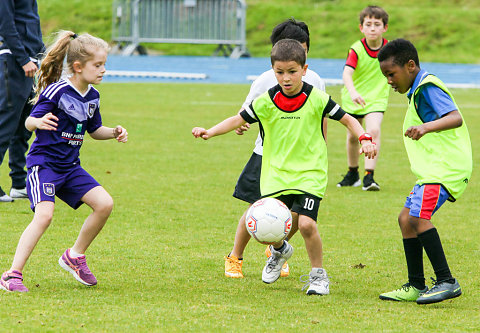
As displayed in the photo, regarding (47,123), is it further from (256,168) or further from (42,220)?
(256,168)

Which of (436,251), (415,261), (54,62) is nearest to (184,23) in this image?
(54,62)

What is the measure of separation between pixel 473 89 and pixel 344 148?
1351 cm

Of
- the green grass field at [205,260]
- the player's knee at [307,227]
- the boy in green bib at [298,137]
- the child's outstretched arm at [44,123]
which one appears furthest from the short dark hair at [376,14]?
the child's outstretched arm at [44,123]

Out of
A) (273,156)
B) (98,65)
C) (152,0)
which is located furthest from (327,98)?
(152,0)

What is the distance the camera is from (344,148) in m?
12.8

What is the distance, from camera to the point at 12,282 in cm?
482

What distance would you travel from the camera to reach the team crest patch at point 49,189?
16.2 feet

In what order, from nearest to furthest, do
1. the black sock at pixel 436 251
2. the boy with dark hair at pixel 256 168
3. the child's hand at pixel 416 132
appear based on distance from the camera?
the child's hand at pixel 416 132 → the black sock at pixel 436 251 → the boy with dark hair at pixel 256 168

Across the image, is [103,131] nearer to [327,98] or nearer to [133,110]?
[327,98]

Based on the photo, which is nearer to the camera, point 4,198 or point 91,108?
point 91,108

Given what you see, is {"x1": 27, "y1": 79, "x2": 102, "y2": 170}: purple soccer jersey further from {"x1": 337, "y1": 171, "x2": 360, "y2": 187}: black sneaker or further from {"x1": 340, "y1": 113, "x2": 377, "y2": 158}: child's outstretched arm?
{"x1": 337, "y1": 171, "x2": 360, "y2": 187}: black sneaker

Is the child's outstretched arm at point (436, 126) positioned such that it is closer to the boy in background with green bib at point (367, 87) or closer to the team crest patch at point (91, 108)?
the team crest patch at point (91, 108)

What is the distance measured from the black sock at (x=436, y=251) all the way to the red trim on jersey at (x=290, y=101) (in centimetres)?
114

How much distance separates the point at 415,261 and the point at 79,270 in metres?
2.19
